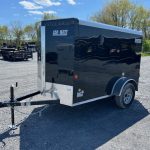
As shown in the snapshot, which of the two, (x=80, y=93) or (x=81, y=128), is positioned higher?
(x=80, y=93)

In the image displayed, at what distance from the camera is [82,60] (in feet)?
20.1

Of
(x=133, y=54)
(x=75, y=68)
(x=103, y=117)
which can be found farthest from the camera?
(x=133, y=54)

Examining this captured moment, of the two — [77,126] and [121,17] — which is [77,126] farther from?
[121,17]

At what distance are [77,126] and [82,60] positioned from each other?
64.3 inches

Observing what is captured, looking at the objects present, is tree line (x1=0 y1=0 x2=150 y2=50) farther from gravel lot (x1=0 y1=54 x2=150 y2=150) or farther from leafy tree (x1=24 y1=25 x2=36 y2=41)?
gravel lot (x1=0 y1=54 x2=150 y2=150)

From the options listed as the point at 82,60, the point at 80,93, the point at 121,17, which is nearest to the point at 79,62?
the point at 82,60

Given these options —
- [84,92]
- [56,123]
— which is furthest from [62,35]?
[56,123]

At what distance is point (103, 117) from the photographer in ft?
22.5

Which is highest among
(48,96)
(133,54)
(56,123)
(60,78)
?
(133,54)

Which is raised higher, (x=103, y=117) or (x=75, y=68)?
(x=75, y=68)

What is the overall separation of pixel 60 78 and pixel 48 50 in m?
0.79

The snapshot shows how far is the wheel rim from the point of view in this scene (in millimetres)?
7746

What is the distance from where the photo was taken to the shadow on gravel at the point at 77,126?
5.14 metres

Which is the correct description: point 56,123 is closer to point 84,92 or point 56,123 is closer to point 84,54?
point 84,92
